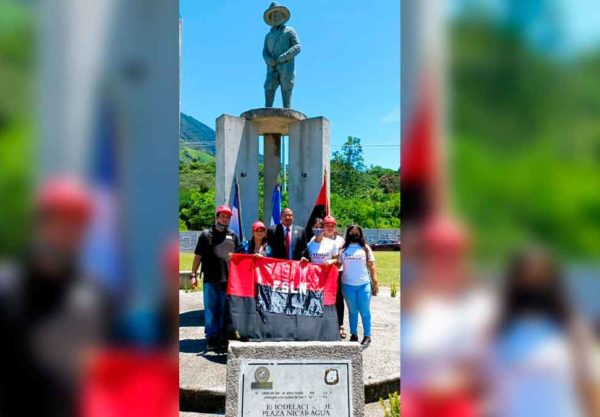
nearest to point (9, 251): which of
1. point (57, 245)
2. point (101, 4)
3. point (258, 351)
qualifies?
point (57, 245)

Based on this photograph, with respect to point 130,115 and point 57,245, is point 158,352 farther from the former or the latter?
point 130,115

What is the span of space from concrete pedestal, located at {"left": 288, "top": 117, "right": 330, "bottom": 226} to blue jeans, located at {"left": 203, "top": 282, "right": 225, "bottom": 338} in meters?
3.04

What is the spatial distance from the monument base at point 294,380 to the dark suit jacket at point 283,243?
2.17 meters

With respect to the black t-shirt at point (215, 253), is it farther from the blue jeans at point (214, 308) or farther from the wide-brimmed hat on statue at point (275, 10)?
the wide-brimmed hat on statue at point (275, 10)

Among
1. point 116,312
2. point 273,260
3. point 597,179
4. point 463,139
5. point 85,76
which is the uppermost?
point 85,76

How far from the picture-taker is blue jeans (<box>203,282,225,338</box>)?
16.1 feet

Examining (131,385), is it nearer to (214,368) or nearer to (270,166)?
(214,368)

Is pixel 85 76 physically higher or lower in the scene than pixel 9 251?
higher

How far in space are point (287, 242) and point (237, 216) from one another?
6.06 ft

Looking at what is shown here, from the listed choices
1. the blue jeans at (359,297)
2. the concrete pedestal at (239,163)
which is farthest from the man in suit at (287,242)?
the concrete pedestal at (239,163)

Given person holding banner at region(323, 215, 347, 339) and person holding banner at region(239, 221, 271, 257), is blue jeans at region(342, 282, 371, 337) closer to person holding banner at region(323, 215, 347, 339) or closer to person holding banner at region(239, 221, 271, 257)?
person holding banner at region(323, 215, 347, 339)

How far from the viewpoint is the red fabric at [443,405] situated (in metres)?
1.06

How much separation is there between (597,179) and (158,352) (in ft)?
4.13

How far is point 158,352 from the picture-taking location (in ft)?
3.99
